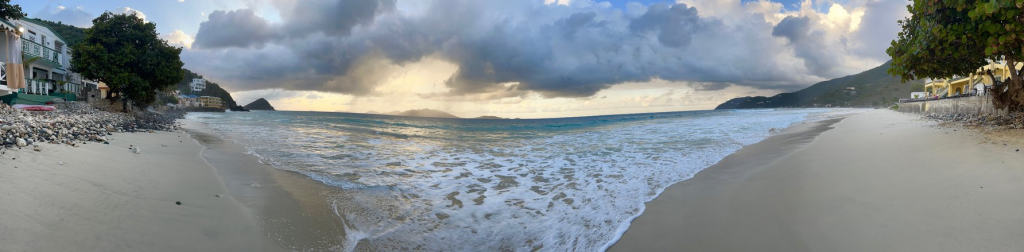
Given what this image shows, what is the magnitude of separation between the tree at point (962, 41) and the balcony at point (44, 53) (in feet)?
145

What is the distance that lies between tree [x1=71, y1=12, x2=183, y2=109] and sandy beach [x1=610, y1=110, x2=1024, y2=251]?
98.8ft

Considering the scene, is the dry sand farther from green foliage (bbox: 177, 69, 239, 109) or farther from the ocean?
green foliage (bbox: 177, 69, 239, 109)

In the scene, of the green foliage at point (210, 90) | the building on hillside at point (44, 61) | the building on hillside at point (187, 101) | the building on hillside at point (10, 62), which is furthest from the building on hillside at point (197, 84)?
the building on hillside at point (10, 62)

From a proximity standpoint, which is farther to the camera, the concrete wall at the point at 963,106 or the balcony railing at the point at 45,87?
the balcony railing at the point at 45,87

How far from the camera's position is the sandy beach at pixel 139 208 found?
9.73 feet

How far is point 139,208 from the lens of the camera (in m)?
3.77

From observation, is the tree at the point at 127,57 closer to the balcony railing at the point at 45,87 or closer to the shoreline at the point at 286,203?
the balcony railing at the point at 45,87

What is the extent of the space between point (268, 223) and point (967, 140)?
11.1 m

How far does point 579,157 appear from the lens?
1034 cm

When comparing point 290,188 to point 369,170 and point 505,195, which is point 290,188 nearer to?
point 369,170

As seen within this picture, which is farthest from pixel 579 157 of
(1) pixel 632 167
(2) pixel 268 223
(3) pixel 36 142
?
(3) pixel 36 142

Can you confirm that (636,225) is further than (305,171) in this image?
No

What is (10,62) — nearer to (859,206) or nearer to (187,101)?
(859,206)

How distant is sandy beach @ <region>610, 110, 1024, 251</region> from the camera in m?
3.20
